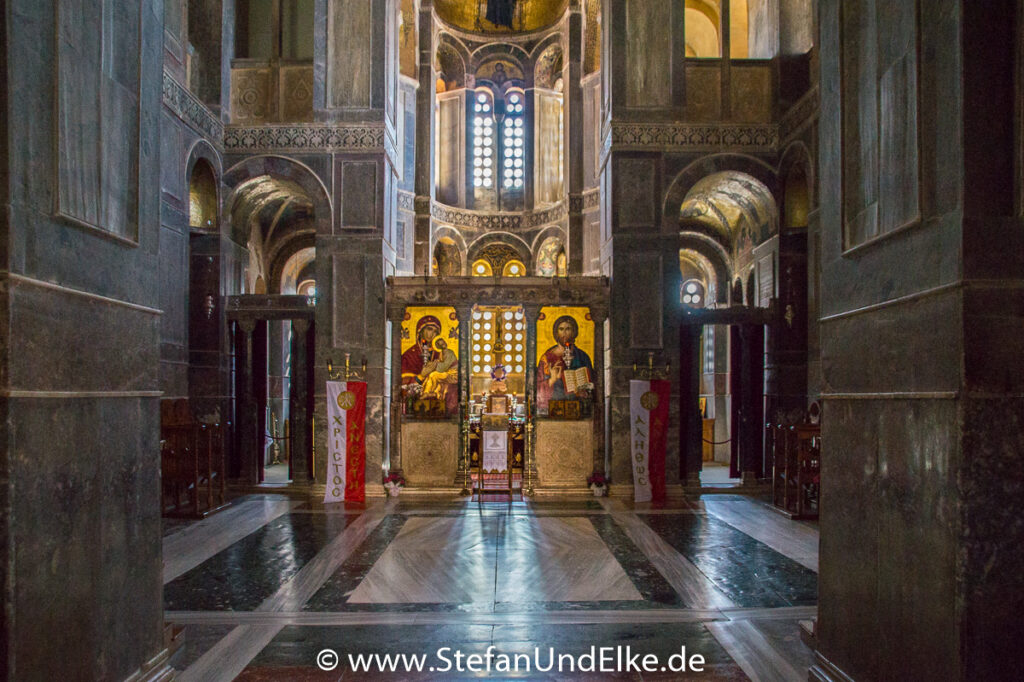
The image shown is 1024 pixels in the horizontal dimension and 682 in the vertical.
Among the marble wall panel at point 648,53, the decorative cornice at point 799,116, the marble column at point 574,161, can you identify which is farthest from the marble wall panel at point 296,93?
the decorative cornice at point 799,116

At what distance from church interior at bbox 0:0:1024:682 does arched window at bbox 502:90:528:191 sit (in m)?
0.09

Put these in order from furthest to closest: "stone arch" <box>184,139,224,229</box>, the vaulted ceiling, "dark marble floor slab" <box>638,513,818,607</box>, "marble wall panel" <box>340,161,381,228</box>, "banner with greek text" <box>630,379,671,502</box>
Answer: the vaulted ceiling < "marble wall panel" <box>340,161,381,228</box> < "banner with greek text" <box>630,379,671,502</box> < "stone arch" <box>184,139,224,229</box> < "dark marble floor slab" <box>638,513,818,607</box>

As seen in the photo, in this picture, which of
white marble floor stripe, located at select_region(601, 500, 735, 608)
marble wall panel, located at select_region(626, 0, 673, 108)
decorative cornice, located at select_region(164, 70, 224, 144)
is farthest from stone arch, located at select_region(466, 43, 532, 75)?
white marble floor stripe, located at select_region(601, 500, 735, 608)

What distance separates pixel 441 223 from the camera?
2252cm

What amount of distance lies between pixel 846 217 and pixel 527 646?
12.1 ft

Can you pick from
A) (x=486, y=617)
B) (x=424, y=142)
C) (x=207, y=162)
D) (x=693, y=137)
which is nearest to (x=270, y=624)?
(x=486, y=617)

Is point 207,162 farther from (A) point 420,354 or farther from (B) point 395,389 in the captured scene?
(B) point 395,389

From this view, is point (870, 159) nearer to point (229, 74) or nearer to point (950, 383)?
point (950, 383)

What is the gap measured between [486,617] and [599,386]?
8.27 m

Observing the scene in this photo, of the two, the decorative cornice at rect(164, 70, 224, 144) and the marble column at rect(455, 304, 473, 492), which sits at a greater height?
the decorative cornice at rect(164, 70, 224, 144)

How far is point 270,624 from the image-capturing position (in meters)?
5.95

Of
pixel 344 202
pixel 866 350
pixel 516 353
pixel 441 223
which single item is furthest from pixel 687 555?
pixel 441 223

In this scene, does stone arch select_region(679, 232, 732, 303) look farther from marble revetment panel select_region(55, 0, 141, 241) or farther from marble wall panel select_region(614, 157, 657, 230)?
marble revetment panel select_region(55, 0, 141, 241)

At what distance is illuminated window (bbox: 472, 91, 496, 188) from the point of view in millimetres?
24094
